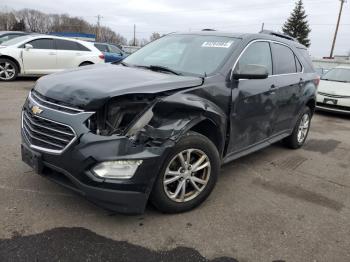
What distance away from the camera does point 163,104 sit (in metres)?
3.03

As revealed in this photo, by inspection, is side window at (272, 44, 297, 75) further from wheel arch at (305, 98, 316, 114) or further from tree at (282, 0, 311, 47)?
tree at (282, 0, 311, 47)

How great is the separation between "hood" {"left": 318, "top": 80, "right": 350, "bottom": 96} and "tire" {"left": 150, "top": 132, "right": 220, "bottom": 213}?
24.3ft

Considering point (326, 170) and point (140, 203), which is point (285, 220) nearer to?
point (140, 203)

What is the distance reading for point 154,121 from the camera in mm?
2969

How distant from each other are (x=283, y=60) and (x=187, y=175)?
266 cm

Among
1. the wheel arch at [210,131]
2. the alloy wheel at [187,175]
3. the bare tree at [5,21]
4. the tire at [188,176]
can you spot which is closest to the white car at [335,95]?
the wheel arch at [210,131]

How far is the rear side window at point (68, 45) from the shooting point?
38.4 feet

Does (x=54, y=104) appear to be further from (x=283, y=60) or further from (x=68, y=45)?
(x=68, y=45)

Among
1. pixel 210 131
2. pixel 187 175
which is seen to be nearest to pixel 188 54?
pixel 210 131

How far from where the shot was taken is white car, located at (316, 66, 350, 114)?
376 inches

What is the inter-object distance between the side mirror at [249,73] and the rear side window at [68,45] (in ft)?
30.8

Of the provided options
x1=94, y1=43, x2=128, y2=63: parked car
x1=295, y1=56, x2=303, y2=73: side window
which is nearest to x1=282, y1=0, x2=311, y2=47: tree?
x1=94, y1=43, x2=128, y2=63: parked car

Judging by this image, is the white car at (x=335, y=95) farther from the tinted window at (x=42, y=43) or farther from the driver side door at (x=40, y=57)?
the tinted window at (x=42, y=43)

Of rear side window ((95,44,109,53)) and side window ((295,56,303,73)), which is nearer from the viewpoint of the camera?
side window ((295,56,303,73))
